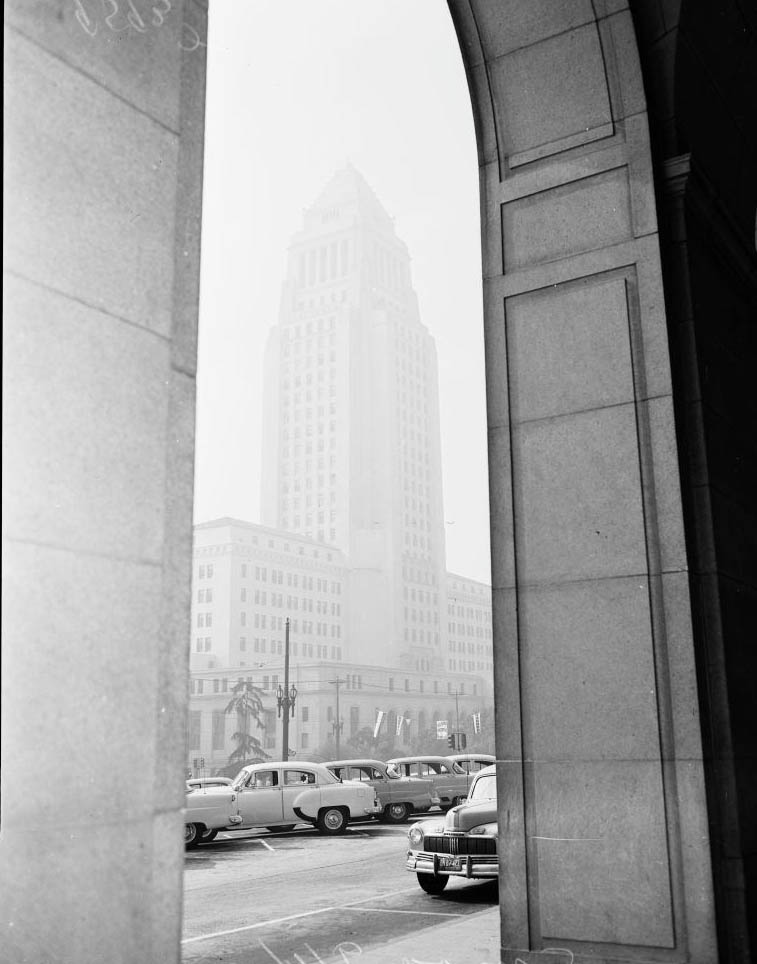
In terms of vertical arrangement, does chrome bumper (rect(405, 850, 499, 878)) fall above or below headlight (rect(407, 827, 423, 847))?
below

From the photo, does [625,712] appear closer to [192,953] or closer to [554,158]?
[554,158]

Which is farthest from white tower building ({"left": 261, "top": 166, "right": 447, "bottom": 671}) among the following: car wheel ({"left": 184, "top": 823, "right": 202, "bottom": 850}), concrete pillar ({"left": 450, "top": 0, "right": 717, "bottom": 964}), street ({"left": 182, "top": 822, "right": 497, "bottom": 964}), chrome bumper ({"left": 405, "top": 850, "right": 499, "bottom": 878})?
concrete pillar ({"left": 450, "top": 0, "right": 717, "bottom": 964})

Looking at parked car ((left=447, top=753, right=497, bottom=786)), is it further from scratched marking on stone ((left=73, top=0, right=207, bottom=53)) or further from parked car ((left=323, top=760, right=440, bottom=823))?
scratched marking on stone ((left=73, top=0, right=207, bottom=53))

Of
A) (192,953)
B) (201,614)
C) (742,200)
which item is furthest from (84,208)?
(201,614)

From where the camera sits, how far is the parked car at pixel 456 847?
1261 centimetres

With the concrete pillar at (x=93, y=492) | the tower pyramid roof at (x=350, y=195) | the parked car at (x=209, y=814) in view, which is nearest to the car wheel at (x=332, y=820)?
the parked car at (x=209, y=814)

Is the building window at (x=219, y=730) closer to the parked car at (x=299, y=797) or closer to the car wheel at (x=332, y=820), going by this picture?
the parked car at (x=299, y=797)

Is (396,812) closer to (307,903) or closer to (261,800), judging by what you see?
(261,800)

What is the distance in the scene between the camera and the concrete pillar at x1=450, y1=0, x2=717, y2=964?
523cm

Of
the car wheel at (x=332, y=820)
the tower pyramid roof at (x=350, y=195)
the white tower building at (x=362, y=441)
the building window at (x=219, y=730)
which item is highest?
the tower pyramid roof at (x=350, y=195)

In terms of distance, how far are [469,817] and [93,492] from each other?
11.5m

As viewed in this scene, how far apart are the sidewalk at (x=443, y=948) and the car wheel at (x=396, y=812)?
61.3ft

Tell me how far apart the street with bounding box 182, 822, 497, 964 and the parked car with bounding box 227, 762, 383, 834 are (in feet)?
7.53

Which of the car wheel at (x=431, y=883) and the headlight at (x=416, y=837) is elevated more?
the headlight at (x=416, y=837)
